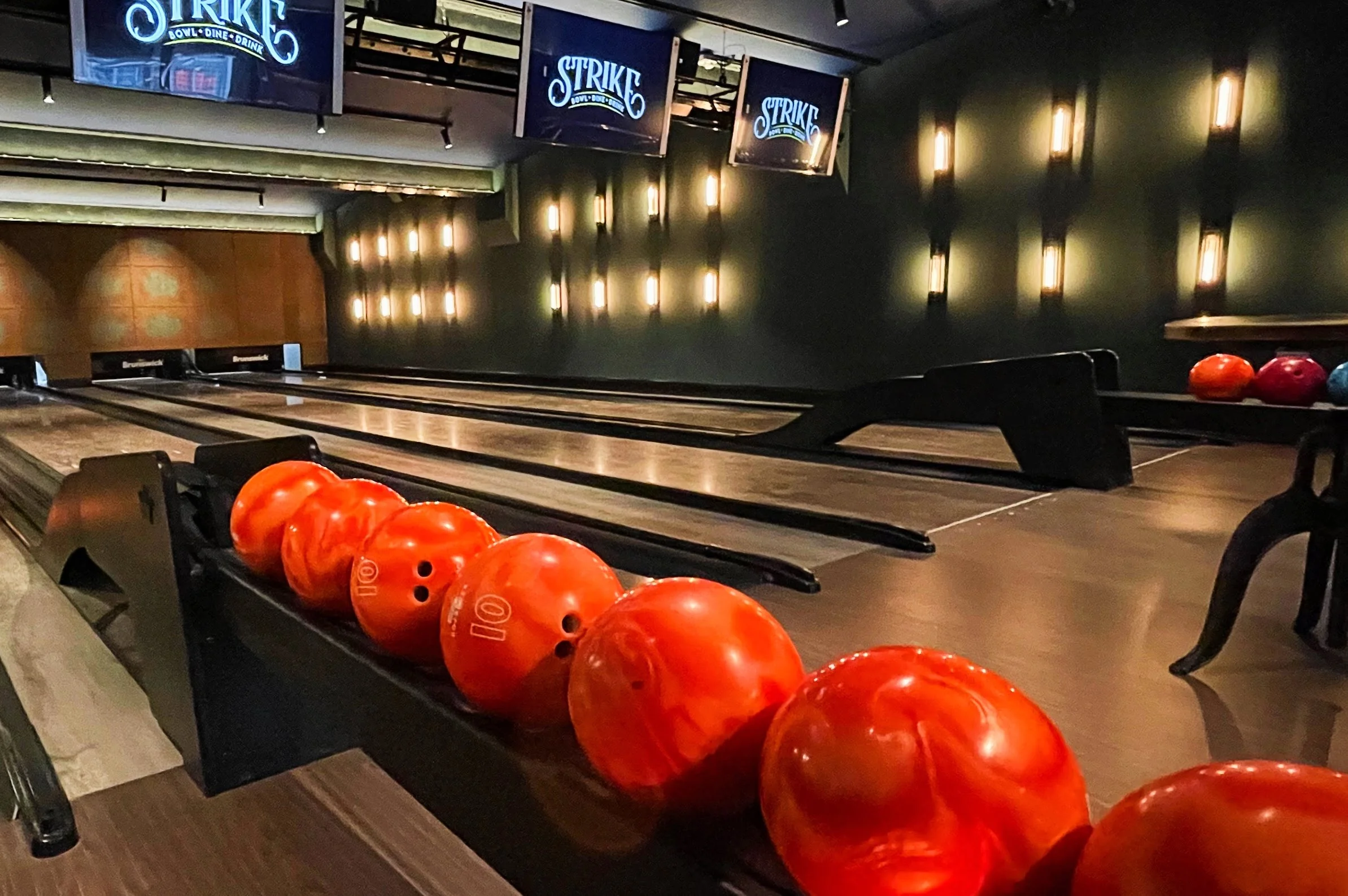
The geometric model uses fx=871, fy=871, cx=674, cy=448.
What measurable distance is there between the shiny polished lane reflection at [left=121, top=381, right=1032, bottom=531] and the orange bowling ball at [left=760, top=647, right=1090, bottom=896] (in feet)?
6.61

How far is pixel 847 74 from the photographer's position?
6301 millimetres

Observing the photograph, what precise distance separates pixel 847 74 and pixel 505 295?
4.75 meters

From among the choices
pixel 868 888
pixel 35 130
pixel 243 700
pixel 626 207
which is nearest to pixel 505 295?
pixel 626 207

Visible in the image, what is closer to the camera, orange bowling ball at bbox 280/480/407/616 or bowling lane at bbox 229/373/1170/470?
orange bowling ball at bbox 280/480/407/616

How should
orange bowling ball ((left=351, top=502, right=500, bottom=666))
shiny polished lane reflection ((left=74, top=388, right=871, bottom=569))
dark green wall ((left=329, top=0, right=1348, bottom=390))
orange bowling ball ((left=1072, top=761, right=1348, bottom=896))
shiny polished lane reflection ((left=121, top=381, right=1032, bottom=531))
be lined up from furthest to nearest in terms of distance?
dark green wall ((left=329, top=0, right=1348, bottom=390)) < shiny polished lane reflection ((left=121, top=381, right=1032, bottom=531)) < shiny polished lane reflection ((left=74, top=388, right=871, bottom=569)) < orange bowling ball ((left=351, top=502, right=500, bottom=666)) < orange bowling ball ((left=1072, top=761, right=1348, bottom=896))

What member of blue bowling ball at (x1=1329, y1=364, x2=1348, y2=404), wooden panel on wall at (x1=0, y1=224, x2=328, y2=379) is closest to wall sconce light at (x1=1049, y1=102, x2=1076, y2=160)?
blue bowling ball at (x1=1329, y1=364, x2=1348, y2=404)

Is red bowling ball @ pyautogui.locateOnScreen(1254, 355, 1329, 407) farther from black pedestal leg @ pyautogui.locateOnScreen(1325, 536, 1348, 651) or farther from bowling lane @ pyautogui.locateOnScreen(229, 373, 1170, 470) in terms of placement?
bowling lane @ pyautogui.locateOnScreen(229, 373, 1170, 470)

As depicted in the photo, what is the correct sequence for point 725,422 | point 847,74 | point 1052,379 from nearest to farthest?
1. point 1052,379
2. point 725,422
3. point 847,74

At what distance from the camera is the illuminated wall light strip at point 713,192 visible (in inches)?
287

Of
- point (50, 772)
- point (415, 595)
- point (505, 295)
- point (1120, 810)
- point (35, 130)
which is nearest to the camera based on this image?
point (1120, 810)

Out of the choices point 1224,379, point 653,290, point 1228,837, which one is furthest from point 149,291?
point 1228,837

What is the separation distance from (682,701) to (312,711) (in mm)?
1265

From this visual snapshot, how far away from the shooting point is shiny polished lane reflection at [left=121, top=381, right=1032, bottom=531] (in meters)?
2.93

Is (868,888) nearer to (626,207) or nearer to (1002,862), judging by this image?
(1002,862)
